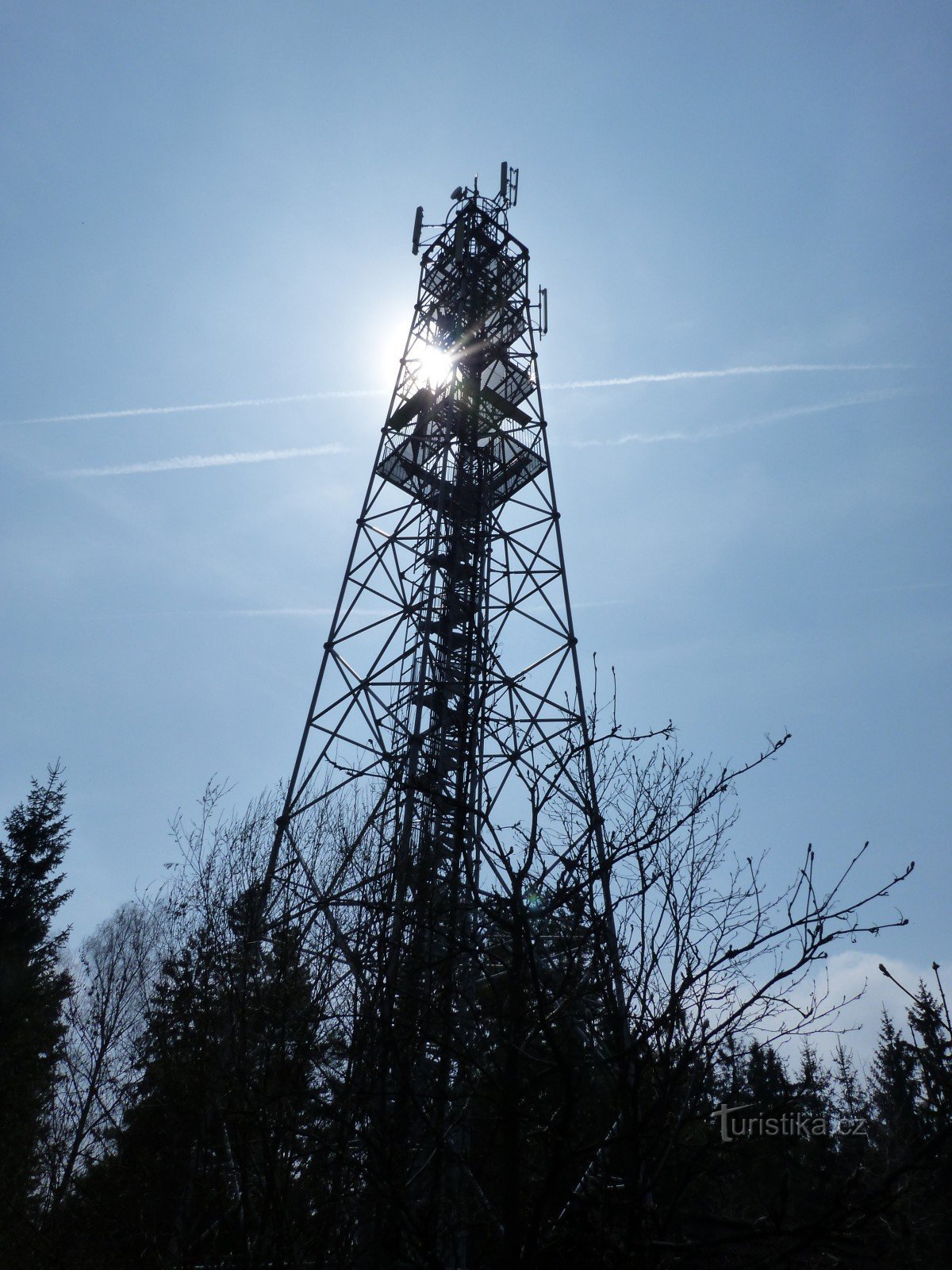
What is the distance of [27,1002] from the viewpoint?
1647cm

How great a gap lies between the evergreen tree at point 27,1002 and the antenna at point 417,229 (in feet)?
46.5

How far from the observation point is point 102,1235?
29.8 feet

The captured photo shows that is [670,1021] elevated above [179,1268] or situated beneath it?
elevated above

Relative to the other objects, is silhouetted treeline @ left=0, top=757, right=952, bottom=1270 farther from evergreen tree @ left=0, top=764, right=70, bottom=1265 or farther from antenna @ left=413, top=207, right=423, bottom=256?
antenna @ left=413, top=207, right=423, bottom=256

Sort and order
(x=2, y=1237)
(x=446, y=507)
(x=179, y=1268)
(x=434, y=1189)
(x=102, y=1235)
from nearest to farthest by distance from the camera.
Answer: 1. (x=434, y=1189)
2. (x=179, y=1268)
3. (x=102, y=1235)
4. (x=2, y=1237)
5. (x=446, y=507)

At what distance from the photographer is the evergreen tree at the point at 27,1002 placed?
1285 cm

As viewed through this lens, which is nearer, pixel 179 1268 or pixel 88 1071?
pixel 179 1268

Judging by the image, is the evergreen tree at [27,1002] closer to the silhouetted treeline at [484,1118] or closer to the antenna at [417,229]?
the silhouetted treeline at [484,1118]

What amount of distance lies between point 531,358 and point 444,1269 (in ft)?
45.7

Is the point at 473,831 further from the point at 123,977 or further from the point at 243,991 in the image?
the point at 123,977

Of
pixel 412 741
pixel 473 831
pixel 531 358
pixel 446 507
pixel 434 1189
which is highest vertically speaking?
pixel 531 358

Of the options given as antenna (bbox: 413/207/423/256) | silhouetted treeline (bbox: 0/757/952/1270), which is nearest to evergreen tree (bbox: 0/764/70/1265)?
silhouetted treeline (bbox: 0/757/952/1270)

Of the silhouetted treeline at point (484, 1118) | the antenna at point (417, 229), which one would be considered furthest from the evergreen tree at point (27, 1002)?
the antenna at point (417, 229)

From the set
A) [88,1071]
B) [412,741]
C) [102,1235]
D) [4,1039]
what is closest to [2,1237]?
[102,1235]
